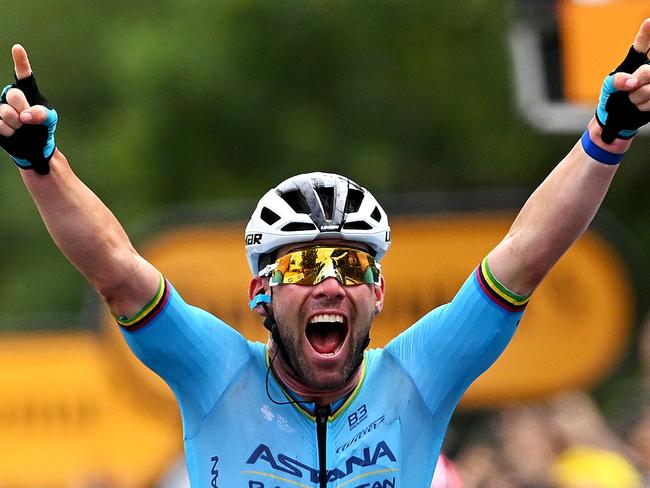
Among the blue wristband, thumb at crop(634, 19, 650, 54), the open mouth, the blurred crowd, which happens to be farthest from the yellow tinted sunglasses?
the blurred crowd

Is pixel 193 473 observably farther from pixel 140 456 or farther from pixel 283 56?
pixel 283 56

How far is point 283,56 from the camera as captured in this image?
20219 millimetres

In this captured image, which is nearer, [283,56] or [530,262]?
[530,262]

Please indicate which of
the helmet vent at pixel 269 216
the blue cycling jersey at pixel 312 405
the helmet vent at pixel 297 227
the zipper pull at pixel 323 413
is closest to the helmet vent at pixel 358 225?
the helmet vent at pixel 297 227

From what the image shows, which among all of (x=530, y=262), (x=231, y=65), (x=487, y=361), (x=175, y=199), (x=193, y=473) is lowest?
(x=175, y=199)

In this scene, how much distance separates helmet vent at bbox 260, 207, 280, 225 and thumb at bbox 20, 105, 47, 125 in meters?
0.83

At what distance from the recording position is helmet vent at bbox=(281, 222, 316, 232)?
4613 mm

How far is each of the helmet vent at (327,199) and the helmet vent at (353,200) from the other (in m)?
0.05

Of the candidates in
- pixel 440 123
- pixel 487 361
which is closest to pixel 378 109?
pixel 440 123

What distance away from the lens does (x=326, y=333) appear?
461 centimetres

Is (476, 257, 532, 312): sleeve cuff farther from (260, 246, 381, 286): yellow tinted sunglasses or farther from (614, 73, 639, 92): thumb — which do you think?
(614, 73, 639, 92): thumb

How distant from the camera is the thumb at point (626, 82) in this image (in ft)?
13.8

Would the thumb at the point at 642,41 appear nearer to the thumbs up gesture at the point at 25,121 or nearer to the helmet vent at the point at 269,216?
the helmet vent at the point at 269,216

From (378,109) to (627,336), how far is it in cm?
999
